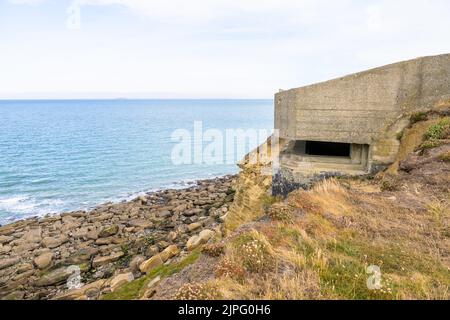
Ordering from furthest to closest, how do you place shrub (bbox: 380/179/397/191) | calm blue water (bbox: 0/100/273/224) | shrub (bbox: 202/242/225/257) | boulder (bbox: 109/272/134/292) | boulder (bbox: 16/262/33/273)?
calm blue water (bbox: 0/100/273/224)
boulder (bbox: 16/262/33/273)
boulder (bbox: 109/272/134/292)
shrub (bbox: 380/179/397/191)
shrub (bbox: 202/242/225/257)

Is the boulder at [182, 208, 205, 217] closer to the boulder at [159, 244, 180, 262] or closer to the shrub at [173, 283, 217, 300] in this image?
the boulder at [159, 244, 180, 262]

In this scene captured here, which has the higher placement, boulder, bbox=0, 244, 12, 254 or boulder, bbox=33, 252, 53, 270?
boulder, bbox=33, 252, 53, 270

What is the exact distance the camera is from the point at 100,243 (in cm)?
2223

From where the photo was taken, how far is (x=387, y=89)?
47.7 feet

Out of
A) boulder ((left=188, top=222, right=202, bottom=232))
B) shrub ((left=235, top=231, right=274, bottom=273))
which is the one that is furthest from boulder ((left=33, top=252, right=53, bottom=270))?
shrub ((left=235, top=231, right=274, bottom=273))

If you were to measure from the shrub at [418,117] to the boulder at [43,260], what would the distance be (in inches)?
815

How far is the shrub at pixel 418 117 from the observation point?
554 inches

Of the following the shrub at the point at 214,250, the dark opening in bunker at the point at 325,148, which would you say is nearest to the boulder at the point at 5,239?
the dark opening in bunker at the point at 325,148

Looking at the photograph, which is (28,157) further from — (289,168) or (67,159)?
(289,168)

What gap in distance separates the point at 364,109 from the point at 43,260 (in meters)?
19.5

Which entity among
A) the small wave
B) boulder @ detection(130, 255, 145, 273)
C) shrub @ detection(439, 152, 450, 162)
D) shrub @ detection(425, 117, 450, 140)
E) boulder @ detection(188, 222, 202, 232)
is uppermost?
shrub @ detection(425, 117, 450, 140)

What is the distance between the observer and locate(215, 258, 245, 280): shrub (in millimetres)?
5427

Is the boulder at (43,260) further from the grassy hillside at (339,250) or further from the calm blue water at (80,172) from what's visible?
the grassy hillside at (339,250)

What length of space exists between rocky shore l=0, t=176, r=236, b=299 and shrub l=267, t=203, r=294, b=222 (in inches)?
397
